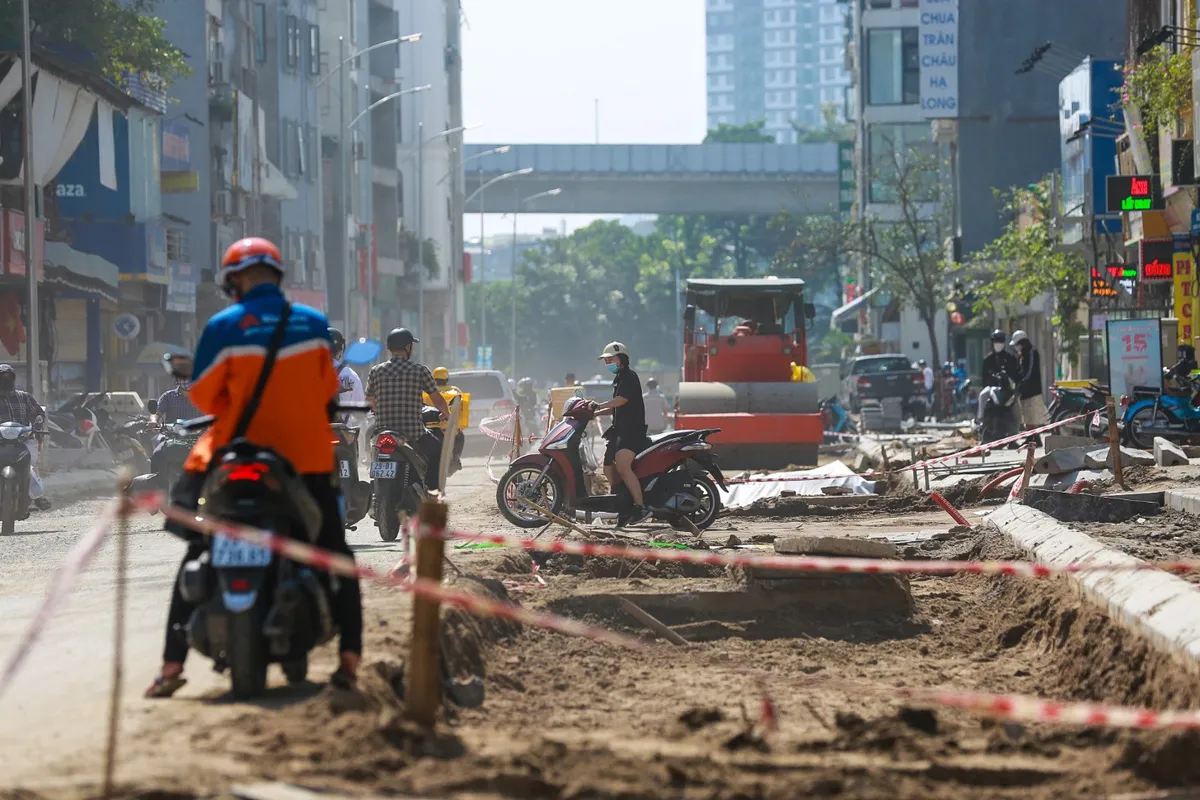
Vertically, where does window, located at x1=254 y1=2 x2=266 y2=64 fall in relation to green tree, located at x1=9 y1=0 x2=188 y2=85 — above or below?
above

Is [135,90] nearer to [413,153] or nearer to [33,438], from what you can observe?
[33,438]

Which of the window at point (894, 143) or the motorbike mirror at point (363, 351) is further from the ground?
the window at point (894, 143)

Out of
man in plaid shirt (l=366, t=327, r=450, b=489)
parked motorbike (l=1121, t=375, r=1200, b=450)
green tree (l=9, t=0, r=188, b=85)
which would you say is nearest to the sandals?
man in plaid shirt (l=366, t=327, r=450, b=489)

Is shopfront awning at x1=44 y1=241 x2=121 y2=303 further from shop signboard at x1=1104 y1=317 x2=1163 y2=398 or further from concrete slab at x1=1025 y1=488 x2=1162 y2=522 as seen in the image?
concrete slab at x1=1025 y1=488 x2=1162 y2=522

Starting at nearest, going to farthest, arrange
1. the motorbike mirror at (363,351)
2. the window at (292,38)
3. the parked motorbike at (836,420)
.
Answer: the motorbike mirror at (363,351) → the parked motorbike at (836,420) → the window at (292,38)

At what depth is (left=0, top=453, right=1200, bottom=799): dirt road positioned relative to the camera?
5.94 metres

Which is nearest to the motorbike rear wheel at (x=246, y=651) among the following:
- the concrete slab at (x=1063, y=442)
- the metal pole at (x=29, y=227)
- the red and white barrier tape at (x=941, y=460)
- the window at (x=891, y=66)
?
the red and white barrier tape at (x=941, y=460)

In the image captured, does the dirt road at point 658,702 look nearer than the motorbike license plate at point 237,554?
Yes

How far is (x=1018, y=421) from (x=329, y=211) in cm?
4831

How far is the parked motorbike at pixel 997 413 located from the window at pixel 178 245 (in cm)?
2653

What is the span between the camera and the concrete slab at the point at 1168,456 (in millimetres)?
20547

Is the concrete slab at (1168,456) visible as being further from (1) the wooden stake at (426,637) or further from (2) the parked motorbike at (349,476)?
(1) the wooden stake at (426,637)

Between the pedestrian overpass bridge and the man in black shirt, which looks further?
the pedestrian overpass bridge

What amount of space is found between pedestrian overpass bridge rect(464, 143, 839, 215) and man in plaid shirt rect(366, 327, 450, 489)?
3050 inches
